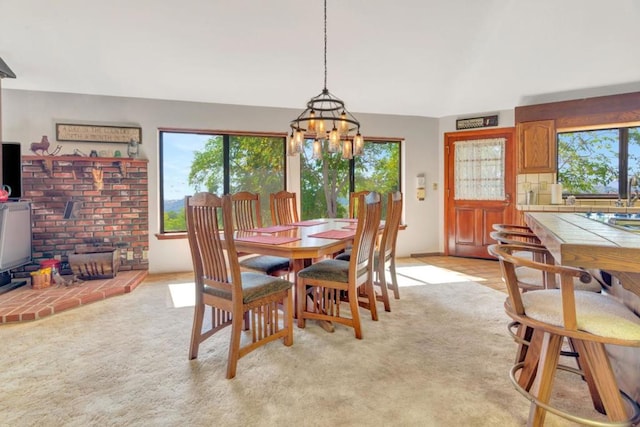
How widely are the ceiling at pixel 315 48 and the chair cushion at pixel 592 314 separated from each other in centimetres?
315

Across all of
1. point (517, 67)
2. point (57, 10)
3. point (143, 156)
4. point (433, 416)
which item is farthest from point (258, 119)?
point (433, 416)

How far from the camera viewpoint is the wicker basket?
12.6 ft

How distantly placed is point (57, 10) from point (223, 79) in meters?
1.64

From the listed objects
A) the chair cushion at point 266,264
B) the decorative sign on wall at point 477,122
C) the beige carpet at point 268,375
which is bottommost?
the beige carpet at point 268,375

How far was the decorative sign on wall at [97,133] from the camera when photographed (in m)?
4.10

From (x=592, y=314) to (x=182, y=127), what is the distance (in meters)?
4.54

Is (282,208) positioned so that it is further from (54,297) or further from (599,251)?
(599,251)

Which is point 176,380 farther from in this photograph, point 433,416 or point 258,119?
point 258,119

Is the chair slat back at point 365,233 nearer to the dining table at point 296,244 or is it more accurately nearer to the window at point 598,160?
the dining table at point 296,244

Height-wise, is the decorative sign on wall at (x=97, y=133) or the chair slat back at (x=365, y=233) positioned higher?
the decorative sign on wall at (x=97, y=133)

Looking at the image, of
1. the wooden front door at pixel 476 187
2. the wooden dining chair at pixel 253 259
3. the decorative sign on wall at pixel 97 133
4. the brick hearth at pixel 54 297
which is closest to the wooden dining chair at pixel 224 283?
the wooden dining chair at pixel 253 259

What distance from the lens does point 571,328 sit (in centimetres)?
120

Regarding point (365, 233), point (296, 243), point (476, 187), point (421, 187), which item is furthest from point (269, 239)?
point (476, 187)

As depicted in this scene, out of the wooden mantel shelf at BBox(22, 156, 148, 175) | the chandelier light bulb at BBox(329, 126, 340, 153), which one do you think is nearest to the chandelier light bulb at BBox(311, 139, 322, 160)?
the chandelier light bulb at BBox(329, 126, 340, 153)
